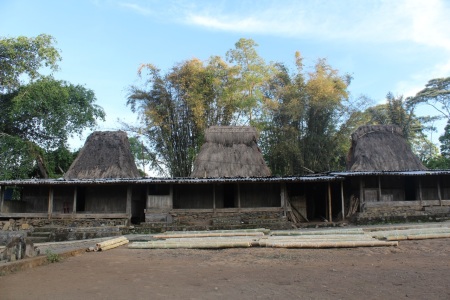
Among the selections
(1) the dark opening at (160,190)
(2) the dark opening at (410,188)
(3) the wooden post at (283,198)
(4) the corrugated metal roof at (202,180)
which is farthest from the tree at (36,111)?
(2) the dark opening at (410,188)

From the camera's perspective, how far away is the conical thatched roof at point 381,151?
21.8 metres

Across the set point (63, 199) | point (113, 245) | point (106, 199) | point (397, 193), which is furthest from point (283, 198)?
point (63, 199)

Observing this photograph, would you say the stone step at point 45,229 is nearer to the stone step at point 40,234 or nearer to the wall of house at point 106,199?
the stone step at point 40,234

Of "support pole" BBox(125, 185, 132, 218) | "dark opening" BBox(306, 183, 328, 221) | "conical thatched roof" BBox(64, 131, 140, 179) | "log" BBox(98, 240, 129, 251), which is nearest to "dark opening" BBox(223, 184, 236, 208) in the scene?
"dark opening" BBox(306, 183, 328, 221)

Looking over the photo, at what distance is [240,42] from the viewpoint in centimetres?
2623

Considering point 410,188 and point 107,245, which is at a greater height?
point 410,188

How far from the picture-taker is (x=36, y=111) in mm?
Result: 24281

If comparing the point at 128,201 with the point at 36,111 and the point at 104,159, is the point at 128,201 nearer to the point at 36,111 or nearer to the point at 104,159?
the point at 104,159

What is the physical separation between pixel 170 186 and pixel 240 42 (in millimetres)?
12384

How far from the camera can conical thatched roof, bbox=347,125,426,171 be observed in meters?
21.8

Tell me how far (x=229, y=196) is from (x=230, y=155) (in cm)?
365

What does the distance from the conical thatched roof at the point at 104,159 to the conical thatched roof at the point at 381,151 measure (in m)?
12.9

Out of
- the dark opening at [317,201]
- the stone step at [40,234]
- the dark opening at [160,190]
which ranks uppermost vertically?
the dark opening at [160,190]

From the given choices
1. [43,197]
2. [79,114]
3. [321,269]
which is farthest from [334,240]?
[79,114]
